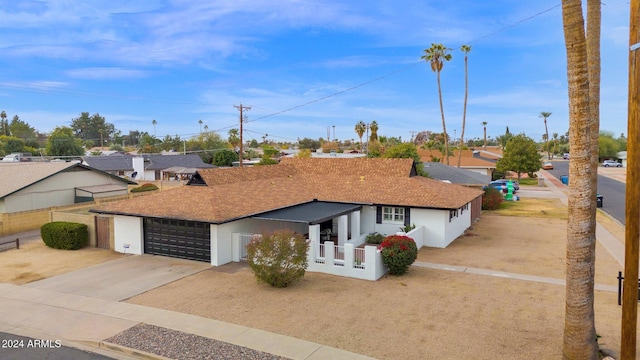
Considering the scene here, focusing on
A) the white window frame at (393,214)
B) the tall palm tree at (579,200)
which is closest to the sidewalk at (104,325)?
the tall palm tree at (579,200)

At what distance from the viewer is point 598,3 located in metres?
10.6

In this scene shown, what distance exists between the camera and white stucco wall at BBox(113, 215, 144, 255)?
22.7m

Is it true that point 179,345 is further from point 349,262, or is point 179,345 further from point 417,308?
point 349,262

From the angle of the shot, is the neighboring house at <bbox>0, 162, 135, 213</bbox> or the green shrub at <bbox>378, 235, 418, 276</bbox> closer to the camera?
the green shrub at <bbox>378, 235, 418, 276</bbox>

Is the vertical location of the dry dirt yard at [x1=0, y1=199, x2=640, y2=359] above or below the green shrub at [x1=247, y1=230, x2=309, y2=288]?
below

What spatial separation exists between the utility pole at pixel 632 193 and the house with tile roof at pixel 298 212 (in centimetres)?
959

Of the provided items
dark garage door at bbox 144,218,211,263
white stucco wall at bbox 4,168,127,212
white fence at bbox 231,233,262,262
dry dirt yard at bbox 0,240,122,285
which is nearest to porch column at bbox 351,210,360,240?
white fence at bbox 231,233,262,262

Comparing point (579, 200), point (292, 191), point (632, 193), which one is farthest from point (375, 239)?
point (632, 193)

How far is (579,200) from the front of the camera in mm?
9945

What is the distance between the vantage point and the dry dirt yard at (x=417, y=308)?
1193cm

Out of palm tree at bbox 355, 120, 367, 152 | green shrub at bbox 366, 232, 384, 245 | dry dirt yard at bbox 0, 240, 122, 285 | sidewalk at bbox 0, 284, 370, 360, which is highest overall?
palm tree at bbox 355, 120, 367, 152

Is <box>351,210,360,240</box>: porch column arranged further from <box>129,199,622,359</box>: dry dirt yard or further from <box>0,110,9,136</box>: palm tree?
<box>0,110,9,136</box>: palm tree

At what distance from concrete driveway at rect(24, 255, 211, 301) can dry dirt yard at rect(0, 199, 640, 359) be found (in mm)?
798

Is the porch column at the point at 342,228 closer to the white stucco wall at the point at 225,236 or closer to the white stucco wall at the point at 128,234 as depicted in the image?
the white stucco wall at the point at 225,236
